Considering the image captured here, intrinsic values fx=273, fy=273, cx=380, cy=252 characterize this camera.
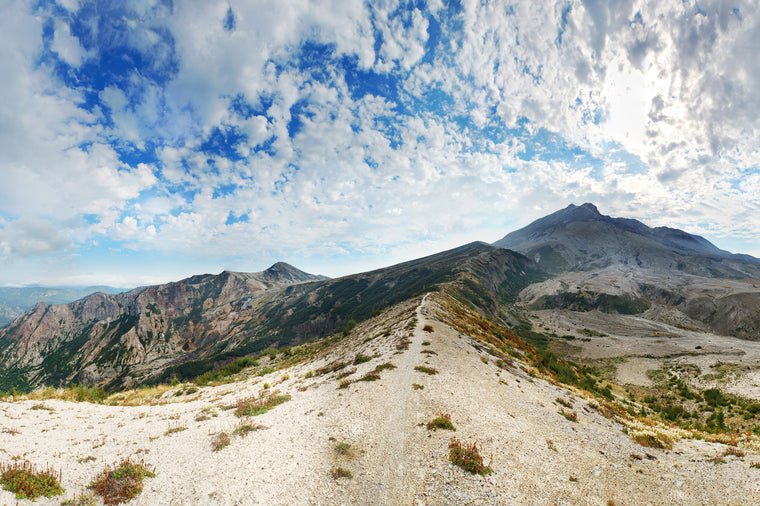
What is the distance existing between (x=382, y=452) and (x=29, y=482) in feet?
42.6

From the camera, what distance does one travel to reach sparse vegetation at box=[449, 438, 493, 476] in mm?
11539

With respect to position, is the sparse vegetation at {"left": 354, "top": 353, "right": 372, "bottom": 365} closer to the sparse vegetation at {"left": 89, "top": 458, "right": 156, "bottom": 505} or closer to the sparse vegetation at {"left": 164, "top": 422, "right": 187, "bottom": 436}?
the sparse vegetation at {"left": 164, "top": 422, "right": 187, "bottom": 436}

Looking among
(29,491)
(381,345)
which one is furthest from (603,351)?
(29,491)

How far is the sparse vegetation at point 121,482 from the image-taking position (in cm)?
991

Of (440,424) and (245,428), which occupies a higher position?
(245,428)

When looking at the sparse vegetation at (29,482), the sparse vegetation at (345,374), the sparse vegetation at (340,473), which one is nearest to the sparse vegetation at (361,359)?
the sparse vegetation at (345,374)

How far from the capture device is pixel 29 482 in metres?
9.62

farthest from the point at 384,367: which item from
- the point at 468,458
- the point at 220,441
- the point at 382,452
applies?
the point at 220,441

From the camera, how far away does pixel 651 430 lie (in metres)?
19.7

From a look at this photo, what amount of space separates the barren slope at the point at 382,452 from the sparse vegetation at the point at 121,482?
42 centimetres

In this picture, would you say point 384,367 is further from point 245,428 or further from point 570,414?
point 570,414

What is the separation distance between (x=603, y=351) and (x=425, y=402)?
88630 millimetres

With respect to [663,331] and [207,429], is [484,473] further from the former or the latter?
[663,331]

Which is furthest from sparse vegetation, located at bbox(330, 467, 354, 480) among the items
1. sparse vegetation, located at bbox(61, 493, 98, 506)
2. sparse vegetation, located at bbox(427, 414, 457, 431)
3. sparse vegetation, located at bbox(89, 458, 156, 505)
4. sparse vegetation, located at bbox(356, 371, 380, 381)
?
sparse vegetation, located at bbox(356, 371, 380, 381)
